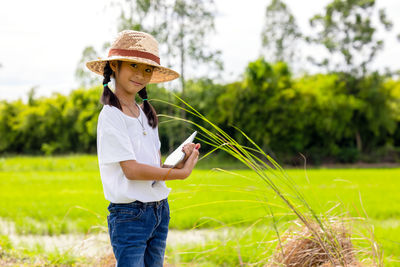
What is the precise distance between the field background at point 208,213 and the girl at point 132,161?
17 cm

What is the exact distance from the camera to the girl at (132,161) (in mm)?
1635

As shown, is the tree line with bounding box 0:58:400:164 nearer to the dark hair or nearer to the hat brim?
the hat brim

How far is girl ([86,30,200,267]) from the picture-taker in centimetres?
163

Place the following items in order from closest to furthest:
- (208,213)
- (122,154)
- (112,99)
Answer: (122,154) < (112,99) < (208,213)

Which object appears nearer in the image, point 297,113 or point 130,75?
point 130,75

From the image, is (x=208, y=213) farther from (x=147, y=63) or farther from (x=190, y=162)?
(x=147, y=63)

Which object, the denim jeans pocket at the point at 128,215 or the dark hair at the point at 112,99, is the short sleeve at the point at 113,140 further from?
the denim jeans pocket at the point at 128,215

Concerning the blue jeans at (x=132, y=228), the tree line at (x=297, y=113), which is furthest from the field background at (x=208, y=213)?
the tree line at (x=297, y=113)

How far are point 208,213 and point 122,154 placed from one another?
4.23m

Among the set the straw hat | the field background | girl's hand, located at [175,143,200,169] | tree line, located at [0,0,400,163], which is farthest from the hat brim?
tree line, located at [0,0,400,163]

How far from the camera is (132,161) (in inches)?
63.7

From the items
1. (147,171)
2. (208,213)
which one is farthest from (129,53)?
(208,213)

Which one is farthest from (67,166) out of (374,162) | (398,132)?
(398,132)

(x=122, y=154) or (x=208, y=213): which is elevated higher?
(x=122, y=154)
